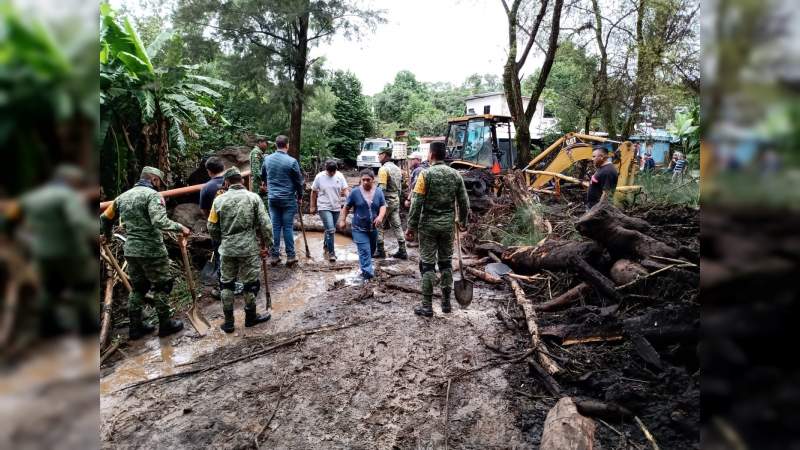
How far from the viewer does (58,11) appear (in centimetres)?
59

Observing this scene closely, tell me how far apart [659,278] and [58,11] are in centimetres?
501

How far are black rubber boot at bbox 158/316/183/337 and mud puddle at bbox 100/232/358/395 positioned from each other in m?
0.07

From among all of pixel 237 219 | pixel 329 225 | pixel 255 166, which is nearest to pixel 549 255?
pixel 329 225

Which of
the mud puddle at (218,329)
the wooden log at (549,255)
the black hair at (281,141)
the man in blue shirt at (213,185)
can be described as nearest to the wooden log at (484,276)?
the wooden log at (549,255)

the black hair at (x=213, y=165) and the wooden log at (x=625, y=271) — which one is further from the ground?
the black hair at (x=213, y=165)

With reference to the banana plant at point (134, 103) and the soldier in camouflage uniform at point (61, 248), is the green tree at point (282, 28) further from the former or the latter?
the soldier in camouflage uniform at point (61, 248)

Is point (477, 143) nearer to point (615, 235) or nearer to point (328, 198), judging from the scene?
point (328, 198)

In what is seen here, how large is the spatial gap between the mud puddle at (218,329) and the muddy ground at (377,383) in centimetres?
2

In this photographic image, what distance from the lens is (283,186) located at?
640 centimetres

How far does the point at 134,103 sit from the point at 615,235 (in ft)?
23.5

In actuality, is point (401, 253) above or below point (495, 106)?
below

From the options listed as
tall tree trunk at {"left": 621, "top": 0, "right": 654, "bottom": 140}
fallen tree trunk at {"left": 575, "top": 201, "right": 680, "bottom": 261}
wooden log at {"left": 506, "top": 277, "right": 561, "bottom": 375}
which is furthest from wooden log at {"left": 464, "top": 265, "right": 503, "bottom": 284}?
tall tree trunk at {"left": 621, "top": 0, "right": 654, "bottom": 140}

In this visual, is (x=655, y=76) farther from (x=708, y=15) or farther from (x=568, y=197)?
(x=708, y=15)

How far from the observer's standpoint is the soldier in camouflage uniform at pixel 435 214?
4.72 metres
